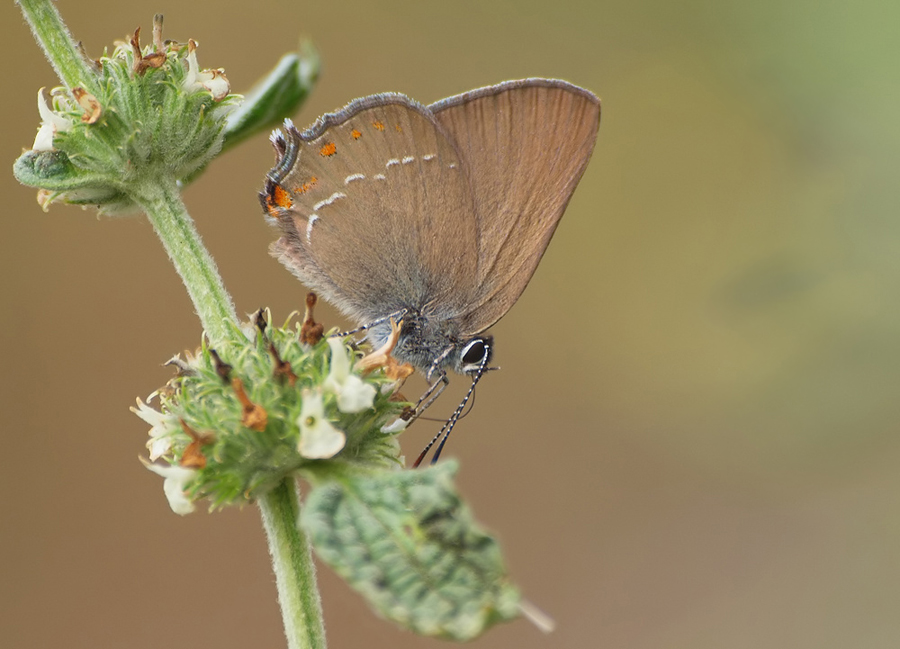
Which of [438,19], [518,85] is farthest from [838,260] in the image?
[518,85]

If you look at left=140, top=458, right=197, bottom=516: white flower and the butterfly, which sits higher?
the butterfly

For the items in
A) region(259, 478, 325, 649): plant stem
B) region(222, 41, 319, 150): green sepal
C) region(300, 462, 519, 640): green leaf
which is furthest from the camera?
region(222, 41, 319, 150): green sepal

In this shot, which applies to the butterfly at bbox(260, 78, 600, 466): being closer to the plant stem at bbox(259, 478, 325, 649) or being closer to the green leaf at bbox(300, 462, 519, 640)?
the plant stem at bbox(259, 478, 325, 649)

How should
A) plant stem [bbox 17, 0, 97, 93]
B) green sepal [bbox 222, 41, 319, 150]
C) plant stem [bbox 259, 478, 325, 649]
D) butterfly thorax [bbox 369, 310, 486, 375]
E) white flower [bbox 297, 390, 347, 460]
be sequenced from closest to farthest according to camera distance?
white flower [bbox 297, 390, 347, 460] < plant stem [bbox 259, 478, 325, 649] < plant stem [bbox 17, 0, 97, 93] < green sepal [bbox 222, 41, 319, 150] < butterfly thorax [bbox 369, 310, 486, 375]

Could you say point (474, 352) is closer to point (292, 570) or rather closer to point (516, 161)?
point (516, 161)

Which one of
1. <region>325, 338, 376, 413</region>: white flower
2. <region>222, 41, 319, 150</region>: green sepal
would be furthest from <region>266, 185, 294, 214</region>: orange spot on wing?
<region>325, 338, 376, 413</region>: white flower

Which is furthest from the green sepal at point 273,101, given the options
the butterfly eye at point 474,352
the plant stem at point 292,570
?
the plant stem at point 292,570

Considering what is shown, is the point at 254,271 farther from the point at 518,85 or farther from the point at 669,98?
the point at 518,85
